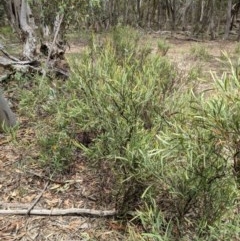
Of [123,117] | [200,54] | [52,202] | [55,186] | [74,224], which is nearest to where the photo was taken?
[123,117]

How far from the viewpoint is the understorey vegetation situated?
4.69 feet

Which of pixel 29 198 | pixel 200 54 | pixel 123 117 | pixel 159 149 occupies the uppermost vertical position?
pixel 159 149

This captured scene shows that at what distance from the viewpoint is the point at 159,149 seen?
1.62 meters

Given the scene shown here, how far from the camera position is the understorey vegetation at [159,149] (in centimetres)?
143

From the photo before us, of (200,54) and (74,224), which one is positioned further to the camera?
(200,54)

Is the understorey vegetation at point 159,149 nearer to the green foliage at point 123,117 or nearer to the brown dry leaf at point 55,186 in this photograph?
the green foliage at point 123,117

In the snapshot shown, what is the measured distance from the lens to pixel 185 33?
14281 millimetres

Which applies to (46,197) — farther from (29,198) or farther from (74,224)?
(74,224)

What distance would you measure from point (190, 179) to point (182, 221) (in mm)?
464

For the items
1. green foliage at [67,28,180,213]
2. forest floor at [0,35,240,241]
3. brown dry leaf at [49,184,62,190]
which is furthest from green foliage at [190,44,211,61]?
brown dry leaf at [49,184,62,190]

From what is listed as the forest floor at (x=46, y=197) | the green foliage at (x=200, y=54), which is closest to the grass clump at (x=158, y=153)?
the forest floor at (x=46, y=197)

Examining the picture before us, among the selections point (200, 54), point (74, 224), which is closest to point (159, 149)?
point (74, 224)

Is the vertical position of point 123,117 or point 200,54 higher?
point 123,117

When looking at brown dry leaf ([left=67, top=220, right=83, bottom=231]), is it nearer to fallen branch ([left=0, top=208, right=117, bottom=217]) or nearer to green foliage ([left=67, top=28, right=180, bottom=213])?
fallen branch ([left=0, top=208, right=117, bottom=217])
